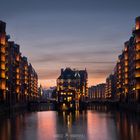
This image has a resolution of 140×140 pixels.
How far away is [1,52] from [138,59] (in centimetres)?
5107

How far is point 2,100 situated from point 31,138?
104813 mm

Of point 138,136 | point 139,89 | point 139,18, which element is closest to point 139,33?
point 139,18

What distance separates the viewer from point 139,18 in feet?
565

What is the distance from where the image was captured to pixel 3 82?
579ft

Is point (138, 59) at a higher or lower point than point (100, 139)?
higher

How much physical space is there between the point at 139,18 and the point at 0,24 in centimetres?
5250

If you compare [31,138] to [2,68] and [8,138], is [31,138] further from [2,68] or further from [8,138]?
[2,68]

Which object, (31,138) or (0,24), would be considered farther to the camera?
(0,24)

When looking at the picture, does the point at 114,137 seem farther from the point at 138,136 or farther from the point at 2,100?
the point at 2,100

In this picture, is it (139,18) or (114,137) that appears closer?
(114,137)

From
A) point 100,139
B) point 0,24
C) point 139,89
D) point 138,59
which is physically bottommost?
point 100,139

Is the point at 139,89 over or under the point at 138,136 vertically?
over

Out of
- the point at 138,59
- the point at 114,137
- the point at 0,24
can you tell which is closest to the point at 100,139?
the point at 114,137

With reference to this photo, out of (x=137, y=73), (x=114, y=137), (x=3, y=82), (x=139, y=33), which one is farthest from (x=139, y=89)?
(x=114, y=137)
